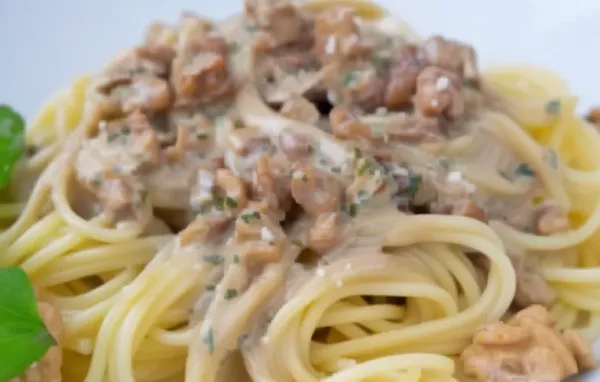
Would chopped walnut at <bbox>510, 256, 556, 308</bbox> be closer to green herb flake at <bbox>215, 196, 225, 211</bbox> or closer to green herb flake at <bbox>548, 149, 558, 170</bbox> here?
green herb flake at <bbox>548, 149, 558, 170</bbox>

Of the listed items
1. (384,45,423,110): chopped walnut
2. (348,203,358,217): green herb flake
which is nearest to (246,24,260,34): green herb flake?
(384,45,423,110): chopped walnut

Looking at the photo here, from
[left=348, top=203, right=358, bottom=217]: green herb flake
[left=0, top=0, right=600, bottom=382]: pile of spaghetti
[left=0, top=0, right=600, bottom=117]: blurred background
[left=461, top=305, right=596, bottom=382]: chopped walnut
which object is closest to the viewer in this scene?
[left=461, top=305, right=596, bottom=382]: chopped walnut

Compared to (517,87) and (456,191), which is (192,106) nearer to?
(456,191)

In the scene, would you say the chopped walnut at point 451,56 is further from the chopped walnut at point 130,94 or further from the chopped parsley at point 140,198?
the chopped parsley at point 140,198

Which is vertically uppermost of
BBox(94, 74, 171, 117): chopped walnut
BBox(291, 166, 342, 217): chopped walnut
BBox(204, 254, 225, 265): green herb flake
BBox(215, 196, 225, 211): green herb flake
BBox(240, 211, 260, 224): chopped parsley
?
BBox(94, 74, 171, 117): chopped walnut

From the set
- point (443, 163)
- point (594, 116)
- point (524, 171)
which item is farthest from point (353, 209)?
point (594, 116)

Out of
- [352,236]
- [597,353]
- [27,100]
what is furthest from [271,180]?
[27,100]
